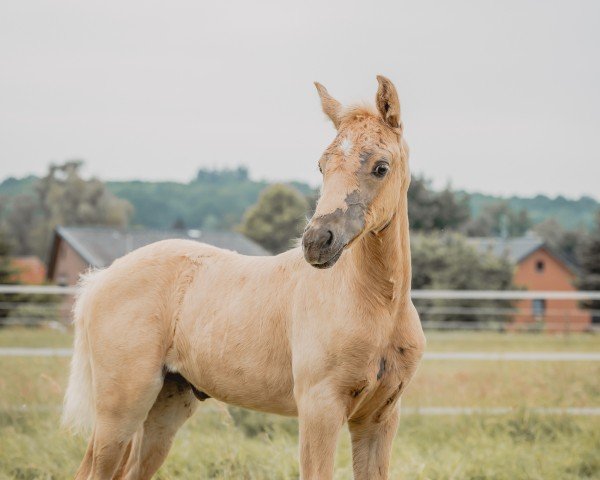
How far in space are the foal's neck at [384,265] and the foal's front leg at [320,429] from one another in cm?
45

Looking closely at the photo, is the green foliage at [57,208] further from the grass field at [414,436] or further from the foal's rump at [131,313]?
the foal's rump at [131,313]

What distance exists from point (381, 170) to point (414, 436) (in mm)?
4155

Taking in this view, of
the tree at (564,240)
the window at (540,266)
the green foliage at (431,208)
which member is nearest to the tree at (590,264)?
the green foliage at (431,208)

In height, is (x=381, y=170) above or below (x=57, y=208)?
above

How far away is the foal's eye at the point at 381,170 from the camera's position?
294 centimetres

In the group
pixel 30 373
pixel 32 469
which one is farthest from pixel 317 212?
pixel 30 373

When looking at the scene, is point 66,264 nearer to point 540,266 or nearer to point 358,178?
point 540,266

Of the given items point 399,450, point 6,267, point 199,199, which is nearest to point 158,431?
point 399,450

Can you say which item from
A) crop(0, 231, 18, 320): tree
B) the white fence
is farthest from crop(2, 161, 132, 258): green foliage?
the white fence

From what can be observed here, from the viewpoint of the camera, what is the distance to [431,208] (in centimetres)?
4066

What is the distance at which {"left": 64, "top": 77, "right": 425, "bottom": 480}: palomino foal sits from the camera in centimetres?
299

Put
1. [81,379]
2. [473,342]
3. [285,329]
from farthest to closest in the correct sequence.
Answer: [473,342]
[81,379]
[285,329]

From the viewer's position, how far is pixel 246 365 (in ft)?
11.3

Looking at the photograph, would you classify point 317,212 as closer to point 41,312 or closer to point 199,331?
point 199,331
